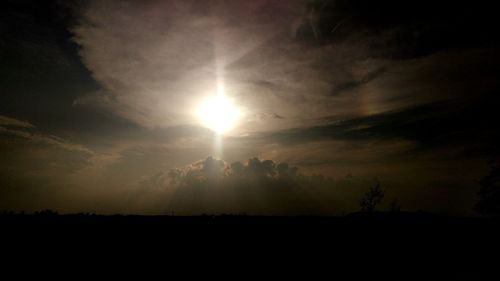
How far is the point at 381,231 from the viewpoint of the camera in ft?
55.1

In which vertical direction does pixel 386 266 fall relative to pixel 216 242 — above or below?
below

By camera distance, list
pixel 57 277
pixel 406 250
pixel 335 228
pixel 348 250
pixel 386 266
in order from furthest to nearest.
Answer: pixel 335 228, pixel 406 250, pixel 348 250, pixel 386 266, pixel 57 277

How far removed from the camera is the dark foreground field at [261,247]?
1119 centimetres

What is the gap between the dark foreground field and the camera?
36.7 ft

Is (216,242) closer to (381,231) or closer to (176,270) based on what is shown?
(176,270)

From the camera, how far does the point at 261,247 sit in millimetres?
13203

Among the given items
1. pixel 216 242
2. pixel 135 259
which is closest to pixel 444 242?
pixel 216 242

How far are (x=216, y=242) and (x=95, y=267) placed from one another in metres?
4.91

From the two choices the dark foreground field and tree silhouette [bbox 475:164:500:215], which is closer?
the dark foreground field

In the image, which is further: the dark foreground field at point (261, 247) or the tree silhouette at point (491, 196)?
the tree silhouette at point (491, 196)

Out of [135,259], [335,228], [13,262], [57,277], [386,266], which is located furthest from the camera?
[335,228]

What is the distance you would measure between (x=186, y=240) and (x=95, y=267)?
13.0ft

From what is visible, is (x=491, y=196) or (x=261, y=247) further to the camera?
(x=491, y=196)

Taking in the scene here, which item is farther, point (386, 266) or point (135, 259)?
point (386, 266)
